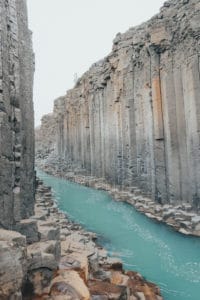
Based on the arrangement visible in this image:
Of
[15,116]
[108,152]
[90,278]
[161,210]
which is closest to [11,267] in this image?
[90,278]

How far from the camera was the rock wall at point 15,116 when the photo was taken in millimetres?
5848

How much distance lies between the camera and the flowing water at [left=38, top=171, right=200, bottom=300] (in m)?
7.74

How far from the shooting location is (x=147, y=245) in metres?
10.4

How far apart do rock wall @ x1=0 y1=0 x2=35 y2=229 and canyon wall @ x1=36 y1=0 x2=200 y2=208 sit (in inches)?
283

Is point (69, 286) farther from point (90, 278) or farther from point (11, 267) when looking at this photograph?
point (90, 278)

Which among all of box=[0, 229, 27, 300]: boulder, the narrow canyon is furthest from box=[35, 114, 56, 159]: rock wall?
box=[0, 229, 27, 300]: boulder

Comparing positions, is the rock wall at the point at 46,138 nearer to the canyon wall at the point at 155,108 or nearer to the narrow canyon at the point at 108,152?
the narrow canyon at the point at 108,152

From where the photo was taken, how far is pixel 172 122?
1365 centimetres

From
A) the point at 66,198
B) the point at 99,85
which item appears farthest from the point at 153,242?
the point at 99,85

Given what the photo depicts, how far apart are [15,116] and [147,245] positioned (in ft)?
21.3

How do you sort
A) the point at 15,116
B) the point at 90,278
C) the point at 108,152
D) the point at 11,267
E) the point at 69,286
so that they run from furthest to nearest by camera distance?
1. the point at 108,152
2. the point at 15,116
3. the point at 90,278
4. the point at 69,286
5. the point at 11,267

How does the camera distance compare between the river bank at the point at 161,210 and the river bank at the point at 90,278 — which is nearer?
the river bank at the point at 90,278

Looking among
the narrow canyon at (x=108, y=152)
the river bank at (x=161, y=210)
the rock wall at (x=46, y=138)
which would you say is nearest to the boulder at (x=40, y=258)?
the narrow canyon at (x=108, y=152)

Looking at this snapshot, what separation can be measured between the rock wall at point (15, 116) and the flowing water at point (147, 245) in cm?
377
